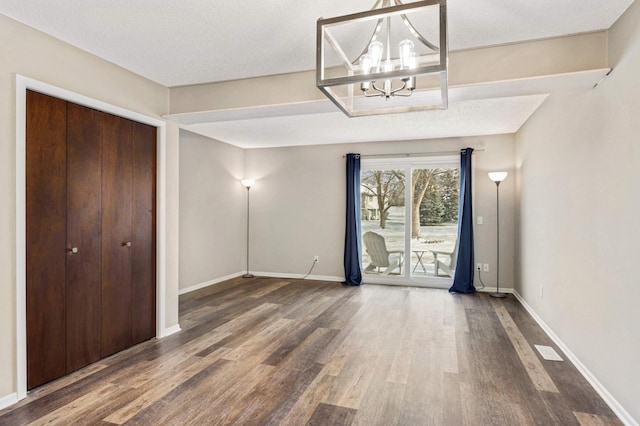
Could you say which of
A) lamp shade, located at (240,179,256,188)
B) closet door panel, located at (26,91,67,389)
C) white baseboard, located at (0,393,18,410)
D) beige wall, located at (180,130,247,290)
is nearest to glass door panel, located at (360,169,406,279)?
lamp shade, located at (240,179,256,188)

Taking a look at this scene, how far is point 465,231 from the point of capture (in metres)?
5.79

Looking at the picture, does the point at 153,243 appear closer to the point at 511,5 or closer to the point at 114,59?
the point at 114,59

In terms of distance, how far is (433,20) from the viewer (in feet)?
7.52

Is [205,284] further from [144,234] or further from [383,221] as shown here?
[383,221]

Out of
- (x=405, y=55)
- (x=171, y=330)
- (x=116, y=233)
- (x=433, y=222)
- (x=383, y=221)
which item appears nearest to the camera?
(x=405, y=55)

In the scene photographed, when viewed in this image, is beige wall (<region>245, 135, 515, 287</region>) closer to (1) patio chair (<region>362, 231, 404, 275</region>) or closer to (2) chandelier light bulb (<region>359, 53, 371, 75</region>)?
(1) patio chair (<region>362, 231, 404, 275</region>)

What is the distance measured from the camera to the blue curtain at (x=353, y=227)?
6319mm

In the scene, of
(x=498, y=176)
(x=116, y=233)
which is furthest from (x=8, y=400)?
(x=498, y=176)

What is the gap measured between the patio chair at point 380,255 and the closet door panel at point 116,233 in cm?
407

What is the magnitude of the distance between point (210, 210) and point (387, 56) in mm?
5085

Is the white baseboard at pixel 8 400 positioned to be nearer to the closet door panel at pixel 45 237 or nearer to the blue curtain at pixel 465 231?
the closet door panel at pixel 45 237

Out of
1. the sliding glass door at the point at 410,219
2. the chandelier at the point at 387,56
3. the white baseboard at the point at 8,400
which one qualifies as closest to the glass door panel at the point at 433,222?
the sliding glass door at the point at 410,219

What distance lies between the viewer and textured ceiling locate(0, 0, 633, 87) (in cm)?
217

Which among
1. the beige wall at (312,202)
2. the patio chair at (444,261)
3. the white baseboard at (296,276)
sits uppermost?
the beige wall at (312,202)
